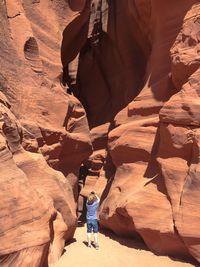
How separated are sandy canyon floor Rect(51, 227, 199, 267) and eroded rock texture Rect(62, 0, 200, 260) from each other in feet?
0.92

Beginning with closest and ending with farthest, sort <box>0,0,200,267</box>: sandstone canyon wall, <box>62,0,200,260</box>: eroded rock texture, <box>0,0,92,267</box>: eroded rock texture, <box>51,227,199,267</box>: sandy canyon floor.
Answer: <box>0,0,92,267</box>: eroded rock texture < <box>0,0,200,267</box>: sandstone canyon wall < <box>51,227,199,267</box>: sandy canyon floor < <box>62,0,200,260</box>: eroded rock texture

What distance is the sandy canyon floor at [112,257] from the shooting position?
259 inches

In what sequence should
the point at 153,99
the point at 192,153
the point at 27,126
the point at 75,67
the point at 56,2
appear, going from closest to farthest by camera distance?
the point at 192,153 → the point at 27,126 → the point at 153,99 → the point at 56,2 → the point at 75,67

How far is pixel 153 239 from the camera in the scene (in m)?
7.50

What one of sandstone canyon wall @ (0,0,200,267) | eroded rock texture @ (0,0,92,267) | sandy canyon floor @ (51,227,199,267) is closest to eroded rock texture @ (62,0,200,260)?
sandstone canyon wall @ (0,0,200,267)

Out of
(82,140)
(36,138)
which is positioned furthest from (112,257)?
(82,140)

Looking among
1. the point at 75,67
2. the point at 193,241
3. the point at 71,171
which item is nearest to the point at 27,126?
the point at 71,171

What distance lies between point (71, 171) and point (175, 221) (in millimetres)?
3629

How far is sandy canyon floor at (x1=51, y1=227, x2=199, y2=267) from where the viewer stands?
657cm

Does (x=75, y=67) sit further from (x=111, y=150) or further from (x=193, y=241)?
(x=193, y=241)

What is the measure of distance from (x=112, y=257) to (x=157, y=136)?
2816 millimetres

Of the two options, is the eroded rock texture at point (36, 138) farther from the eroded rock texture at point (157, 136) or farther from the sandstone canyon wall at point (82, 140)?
the eroded rock texture at point (157, 136)

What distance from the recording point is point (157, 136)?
27.9ft

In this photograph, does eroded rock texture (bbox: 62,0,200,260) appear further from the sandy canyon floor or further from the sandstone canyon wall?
the sandy canyon floor
